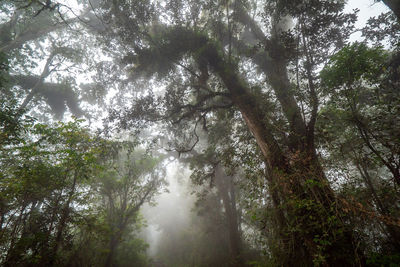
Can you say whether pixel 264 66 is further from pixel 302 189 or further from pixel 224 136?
pixel 302 189

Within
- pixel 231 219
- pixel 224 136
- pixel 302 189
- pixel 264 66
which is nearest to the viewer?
pixel 302 189

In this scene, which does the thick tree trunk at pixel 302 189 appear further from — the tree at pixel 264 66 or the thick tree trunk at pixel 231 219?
the thick tree trunk at pixel 231 219

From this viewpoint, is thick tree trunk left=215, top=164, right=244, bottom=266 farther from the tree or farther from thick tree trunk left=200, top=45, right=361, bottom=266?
thick tree trunk left=200, top=45, right=361, bottom=266

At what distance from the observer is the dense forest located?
3646mm

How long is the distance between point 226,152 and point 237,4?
24.6 ft

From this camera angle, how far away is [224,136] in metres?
8.55

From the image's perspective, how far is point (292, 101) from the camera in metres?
6.75

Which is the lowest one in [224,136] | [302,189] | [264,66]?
[302,189]

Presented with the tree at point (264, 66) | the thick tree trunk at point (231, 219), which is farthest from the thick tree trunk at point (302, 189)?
the thick tree trunk at point (231, 219)

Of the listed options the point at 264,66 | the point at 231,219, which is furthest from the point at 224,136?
the point at 231,219

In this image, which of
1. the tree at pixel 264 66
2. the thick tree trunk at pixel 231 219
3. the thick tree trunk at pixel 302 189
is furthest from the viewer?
the thick tree trunk at pixel 231 219

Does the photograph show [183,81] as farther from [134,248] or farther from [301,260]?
[134,248]

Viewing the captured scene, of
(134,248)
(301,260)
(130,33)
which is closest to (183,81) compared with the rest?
(130,33)

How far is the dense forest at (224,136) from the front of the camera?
3.65 metres
